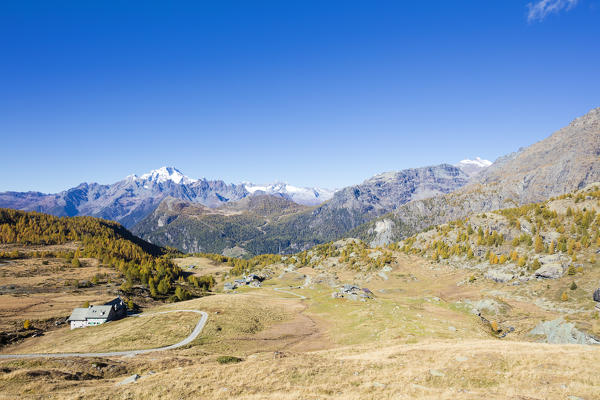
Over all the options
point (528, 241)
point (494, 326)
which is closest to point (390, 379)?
point (494, 326)

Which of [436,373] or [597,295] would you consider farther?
[597,295]

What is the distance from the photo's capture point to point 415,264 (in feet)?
573

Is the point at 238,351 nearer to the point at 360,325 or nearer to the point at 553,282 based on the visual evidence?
the point at 360,325

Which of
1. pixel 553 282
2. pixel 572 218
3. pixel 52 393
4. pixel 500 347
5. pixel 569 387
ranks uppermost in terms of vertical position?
pixel 572 218

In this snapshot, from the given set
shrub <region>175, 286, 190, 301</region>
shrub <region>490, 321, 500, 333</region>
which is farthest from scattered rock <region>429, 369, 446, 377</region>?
shrub <region>175, 286, 190, 301</region>

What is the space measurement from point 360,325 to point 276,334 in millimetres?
23205

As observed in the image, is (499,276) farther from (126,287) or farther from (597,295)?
(126,287)

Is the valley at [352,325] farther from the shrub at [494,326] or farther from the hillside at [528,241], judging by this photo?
the hillside at [528,241]

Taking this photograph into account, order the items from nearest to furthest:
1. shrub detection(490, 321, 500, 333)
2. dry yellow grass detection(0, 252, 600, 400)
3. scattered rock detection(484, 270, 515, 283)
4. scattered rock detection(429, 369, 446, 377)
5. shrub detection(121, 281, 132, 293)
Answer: dry yellow grass detection(0, 252, 600, 400) < scattered rock detection(429, 369, 446, 377) < shrub detection(490, 321, 500, 333) < scattered rock detection(484, 270, 515, 283) < shrub detection(121, 281, 132, 293)

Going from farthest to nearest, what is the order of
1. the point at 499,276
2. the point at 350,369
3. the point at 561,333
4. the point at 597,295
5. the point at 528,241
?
the point at 528,241, the point at 499,276, the point at 597,295, the point at 561,333, the point at 350,369

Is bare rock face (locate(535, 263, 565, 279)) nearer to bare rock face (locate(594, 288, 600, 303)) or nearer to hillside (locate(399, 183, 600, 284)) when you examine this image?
hillside (locate(399, 183, 600, 284))

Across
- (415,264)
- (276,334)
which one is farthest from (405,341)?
(415,264)

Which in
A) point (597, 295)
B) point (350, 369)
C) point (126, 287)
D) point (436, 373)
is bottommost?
point (126, 287)

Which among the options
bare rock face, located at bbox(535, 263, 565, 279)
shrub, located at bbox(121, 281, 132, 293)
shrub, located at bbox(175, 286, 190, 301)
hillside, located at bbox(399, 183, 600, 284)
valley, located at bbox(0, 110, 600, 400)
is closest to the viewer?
valley, located at bbox(0, 110, 600, 400)
